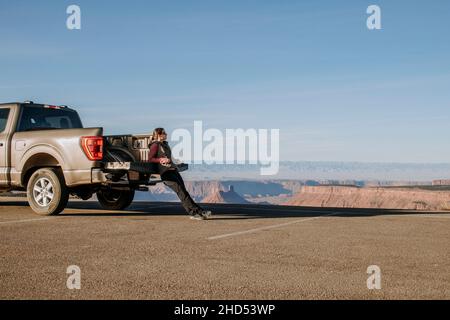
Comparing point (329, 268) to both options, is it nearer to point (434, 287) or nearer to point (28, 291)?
point (434, 287)

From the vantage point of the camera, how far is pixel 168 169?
10.5 meters

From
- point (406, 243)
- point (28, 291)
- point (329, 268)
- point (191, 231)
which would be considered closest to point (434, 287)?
point (329, 268)

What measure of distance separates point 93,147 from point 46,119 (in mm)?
2317

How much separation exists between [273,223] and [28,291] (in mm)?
6234

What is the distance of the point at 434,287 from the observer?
5094mm

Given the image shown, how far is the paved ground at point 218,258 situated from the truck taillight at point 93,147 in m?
1.20

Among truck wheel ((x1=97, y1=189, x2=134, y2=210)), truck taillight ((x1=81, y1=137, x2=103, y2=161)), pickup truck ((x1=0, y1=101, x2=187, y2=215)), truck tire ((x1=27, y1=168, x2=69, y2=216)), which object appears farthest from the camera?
truck wheel ((x1=97, y1=189, x2=134, y2=210))

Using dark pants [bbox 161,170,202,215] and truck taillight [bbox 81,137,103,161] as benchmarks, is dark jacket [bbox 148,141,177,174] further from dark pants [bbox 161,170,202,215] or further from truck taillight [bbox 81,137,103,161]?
truck taillight [bbox 81,137,103,161]

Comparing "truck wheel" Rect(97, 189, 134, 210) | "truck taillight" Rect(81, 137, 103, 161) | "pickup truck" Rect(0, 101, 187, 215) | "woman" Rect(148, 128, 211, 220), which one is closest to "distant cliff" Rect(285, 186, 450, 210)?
"truck wheel" Rect(97, 189, 134, 210)

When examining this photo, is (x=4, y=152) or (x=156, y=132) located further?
(x=4, y=152)

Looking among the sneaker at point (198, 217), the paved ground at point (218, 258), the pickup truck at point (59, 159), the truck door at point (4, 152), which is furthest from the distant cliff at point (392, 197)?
the truck door at point (4, 152)

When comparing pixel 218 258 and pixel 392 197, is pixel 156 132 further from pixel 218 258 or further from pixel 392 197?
pixel 392 197

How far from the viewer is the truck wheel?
42.5ft

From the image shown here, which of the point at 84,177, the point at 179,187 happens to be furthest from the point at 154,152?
the point at 84,177
